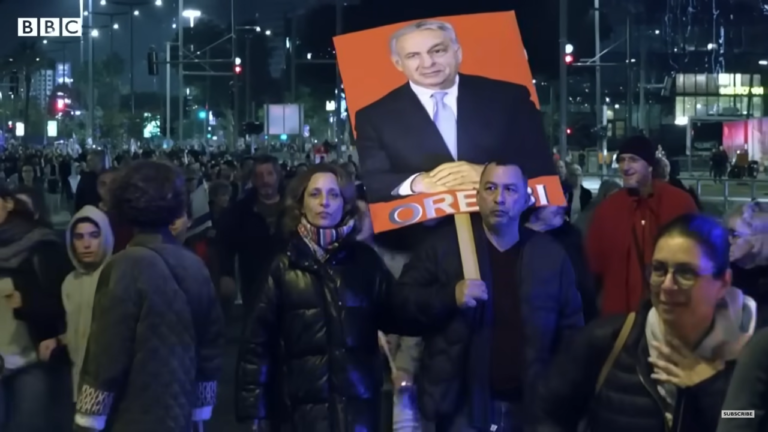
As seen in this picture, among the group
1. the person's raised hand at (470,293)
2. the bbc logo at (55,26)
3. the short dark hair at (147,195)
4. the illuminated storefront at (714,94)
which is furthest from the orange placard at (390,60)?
the illuminated storefront at (714,94)

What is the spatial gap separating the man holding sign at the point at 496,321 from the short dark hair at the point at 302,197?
0.42 meters

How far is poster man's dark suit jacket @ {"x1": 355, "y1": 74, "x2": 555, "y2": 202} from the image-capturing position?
19.3 feet

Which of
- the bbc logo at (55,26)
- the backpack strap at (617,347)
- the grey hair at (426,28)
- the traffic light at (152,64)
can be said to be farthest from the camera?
the traffic light at (152,64)

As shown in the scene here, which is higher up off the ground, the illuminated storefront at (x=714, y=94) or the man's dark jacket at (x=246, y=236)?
the illuminated storefront at (x=714, y=94)

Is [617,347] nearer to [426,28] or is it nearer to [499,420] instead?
[499,420]

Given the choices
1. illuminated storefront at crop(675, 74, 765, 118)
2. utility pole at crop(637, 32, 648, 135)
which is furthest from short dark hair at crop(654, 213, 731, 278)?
illuminated storefront at crop(675, 74, 765, 118)

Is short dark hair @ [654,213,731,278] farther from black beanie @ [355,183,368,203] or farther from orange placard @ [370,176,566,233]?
black beanie @ [355,183,368,203]

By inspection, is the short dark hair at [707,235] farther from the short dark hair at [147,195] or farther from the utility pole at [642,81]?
the utility pole at [642,81]

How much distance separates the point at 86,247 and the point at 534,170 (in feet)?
7.37

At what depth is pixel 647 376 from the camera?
3.29 metres

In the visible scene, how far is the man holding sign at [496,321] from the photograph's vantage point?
5.55m

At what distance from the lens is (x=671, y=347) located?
321cm

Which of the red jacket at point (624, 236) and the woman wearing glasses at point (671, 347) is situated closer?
the woman wearing glasses at point (671, 347)

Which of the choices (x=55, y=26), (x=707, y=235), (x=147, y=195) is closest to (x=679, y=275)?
(x=707, y=235)
